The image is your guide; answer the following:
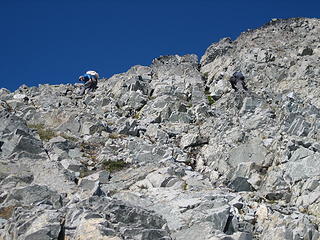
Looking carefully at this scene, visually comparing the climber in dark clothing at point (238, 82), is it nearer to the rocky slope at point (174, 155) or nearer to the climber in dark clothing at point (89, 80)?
the rocky slope at point (174, 155)

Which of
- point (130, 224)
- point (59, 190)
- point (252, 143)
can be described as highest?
point (252, 143)

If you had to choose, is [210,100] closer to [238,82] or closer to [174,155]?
[238,82]

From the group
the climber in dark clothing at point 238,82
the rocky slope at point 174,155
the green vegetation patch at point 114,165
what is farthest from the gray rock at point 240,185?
the climber in dark clothing at point 238,82

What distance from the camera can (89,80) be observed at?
44.4m

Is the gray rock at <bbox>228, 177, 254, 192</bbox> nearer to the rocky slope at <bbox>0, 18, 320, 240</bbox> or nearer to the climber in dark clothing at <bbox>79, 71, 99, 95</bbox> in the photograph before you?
the rocky slope at <bbox>0, 18, 320, 240</bbox>

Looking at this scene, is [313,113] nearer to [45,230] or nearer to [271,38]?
[45,230]

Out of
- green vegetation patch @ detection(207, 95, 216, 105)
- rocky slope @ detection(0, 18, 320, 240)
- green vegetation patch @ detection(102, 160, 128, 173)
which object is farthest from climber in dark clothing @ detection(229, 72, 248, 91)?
green vegetation patch @ detection(102, 160, 128, 173)

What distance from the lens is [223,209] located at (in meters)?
16.1

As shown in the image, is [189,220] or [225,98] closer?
[189,220]

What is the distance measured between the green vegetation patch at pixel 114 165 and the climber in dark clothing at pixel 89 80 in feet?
66.5

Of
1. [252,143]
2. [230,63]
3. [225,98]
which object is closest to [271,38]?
[230,63]

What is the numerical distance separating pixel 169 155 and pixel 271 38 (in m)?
26.0

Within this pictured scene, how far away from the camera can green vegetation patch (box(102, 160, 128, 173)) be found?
23.4 metres

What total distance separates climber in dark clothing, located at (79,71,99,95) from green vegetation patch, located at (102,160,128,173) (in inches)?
798
